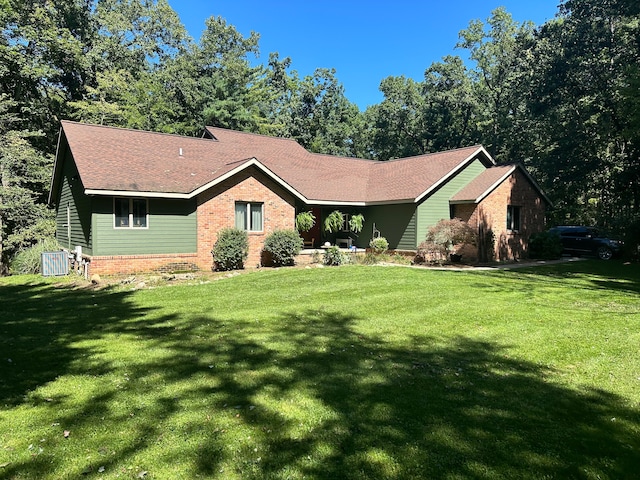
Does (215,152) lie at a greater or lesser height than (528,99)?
lesser

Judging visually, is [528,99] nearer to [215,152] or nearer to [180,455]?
[215,152]

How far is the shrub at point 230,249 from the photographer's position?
51.5 feet

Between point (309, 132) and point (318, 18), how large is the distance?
14060mm

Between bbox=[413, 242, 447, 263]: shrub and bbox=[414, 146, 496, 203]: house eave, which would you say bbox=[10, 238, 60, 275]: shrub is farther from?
bbox=[414, 146, 496, 203]: house eave

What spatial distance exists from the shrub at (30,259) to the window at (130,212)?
5.15 metres

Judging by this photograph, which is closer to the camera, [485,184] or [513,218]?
[485,184]

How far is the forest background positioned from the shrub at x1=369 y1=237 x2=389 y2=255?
39.8ft

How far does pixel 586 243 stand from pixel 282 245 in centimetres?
1641

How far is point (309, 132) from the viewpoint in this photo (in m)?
42.5

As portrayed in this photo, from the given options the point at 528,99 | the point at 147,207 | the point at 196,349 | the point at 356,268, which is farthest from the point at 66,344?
the point at 528,99

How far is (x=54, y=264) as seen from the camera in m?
15.9

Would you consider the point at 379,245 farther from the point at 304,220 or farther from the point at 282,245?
the point at 282,245

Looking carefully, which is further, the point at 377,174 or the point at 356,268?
the point at 377,174

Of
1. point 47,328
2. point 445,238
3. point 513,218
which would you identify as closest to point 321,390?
point 47,328
